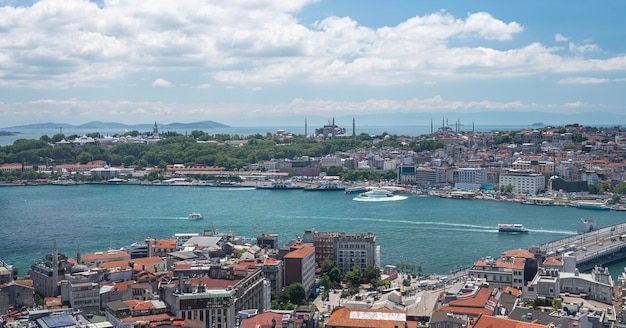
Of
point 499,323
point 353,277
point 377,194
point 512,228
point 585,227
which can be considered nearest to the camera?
point 499,323

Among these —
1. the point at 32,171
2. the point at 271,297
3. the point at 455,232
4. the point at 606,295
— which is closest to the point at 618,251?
the point at 455,232

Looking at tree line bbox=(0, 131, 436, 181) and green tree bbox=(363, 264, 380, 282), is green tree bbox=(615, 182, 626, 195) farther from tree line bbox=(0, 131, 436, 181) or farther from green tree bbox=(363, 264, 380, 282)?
green tree bbox=(363, 264, 380, 282)

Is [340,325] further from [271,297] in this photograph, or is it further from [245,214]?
[245,214]

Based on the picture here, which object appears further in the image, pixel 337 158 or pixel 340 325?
pixel 337 158

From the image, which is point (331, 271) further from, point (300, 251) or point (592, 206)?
point (592, 206)

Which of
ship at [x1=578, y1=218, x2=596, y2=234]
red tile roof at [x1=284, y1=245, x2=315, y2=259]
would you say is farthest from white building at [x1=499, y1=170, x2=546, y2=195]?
red tile roof at [x1=284, y1=245, x2=315, y2=259]

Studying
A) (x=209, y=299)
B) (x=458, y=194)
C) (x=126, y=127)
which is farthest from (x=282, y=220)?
(x=126, y=127)
